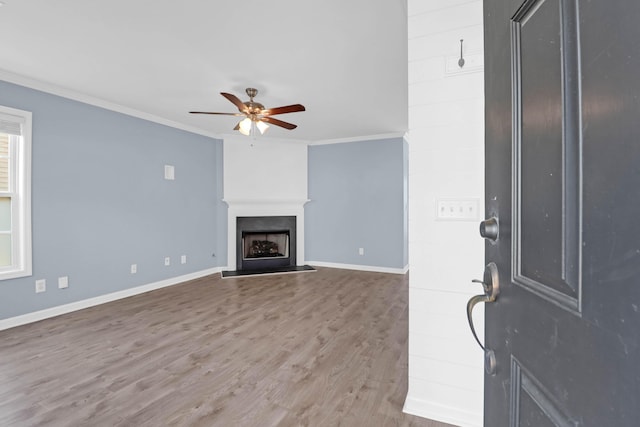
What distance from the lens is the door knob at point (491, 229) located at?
0.69 metres

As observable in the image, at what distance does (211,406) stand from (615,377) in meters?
2.03

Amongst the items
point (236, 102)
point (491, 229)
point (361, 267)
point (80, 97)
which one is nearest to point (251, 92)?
point (236, 102)

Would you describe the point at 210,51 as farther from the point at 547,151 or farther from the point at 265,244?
the point at 265,244

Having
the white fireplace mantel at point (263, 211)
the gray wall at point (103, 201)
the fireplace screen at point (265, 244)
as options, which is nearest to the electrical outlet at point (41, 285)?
the gray wall at point (103, 201)

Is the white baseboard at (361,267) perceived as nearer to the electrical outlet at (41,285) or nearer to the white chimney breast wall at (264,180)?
the white chimney breast wall at (264,180)

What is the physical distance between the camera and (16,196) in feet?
10.2

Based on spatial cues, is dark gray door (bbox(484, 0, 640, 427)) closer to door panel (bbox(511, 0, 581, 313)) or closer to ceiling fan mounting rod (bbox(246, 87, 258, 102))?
door panel (bbox(511, 0, 581, 313))

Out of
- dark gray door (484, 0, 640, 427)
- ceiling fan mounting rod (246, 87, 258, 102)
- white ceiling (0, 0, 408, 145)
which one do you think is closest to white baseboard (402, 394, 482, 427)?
dark gray door (484, 0, 640, 427)

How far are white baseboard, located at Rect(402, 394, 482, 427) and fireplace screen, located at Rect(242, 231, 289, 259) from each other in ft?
14.1

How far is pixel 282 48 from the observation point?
258 centimetres

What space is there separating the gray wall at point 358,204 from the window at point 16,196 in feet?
13.3

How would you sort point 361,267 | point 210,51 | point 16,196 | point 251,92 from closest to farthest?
point 210,51 → point 16,196 → point 251,92 → point 361,267

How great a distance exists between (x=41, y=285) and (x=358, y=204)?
458 cm

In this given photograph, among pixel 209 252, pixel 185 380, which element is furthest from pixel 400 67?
pixel 209 252
